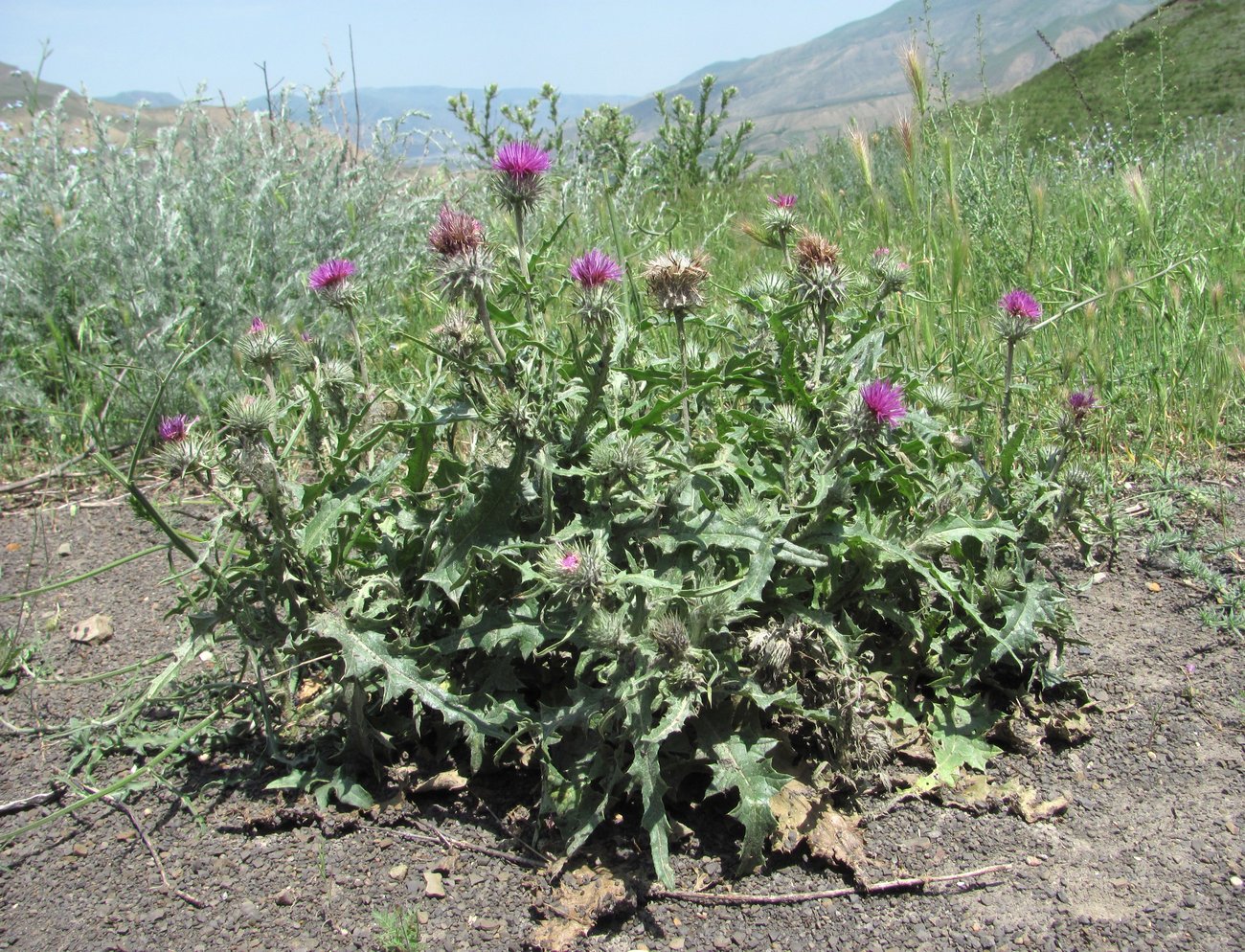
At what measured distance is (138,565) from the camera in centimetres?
368

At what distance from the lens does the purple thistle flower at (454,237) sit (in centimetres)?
212

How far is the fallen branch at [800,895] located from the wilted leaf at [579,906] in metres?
0.08

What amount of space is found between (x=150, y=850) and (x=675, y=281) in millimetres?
1894

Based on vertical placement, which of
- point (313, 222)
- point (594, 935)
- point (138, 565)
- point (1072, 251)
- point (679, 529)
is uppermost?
point (313, 222)

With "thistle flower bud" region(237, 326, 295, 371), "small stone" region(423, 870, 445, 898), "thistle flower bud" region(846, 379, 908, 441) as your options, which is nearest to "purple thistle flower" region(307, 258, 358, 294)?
"thistle flower bud" region(237, 326, 295, 371)

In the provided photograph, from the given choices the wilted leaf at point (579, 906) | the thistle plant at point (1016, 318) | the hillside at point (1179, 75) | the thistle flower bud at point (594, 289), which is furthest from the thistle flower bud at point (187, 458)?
the hillside at point (1179, 75)

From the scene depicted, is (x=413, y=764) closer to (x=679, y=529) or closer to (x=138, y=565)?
Result: (x=679, y=529)

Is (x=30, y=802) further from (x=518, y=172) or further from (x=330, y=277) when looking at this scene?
(x=518, y=172)

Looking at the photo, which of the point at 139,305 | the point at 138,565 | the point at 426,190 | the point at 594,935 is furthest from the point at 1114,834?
the point at 426,190

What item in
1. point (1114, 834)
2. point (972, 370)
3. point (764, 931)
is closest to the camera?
point (764, 931)

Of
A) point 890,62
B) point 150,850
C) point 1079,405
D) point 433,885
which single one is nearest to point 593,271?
point 1079,405

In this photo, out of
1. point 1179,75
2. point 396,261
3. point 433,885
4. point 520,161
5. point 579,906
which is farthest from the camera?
point 1179,75

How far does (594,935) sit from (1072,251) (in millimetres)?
4372

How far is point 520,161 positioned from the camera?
217cm
